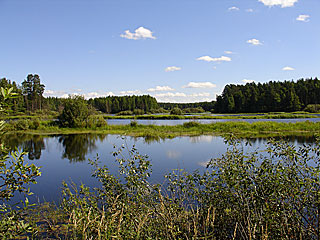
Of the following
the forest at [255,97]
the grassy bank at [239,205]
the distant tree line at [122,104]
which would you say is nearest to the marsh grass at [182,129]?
the grassy bank at [239,205]

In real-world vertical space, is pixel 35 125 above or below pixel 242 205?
above

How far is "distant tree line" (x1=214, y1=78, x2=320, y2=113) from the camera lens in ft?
205

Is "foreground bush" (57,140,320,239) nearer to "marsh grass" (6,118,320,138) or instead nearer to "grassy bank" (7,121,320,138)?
"marsh grass" (6,118,320,138)

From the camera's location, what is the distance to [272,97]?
6488 centimetres

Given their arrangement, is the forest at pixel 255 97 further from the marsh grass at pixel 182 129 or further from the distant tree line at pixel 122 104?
the marsh grass at pixel 182 129

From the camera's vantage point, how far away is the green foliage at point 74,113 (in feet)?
90.7

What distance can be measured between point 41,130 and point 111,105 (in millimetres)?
61308

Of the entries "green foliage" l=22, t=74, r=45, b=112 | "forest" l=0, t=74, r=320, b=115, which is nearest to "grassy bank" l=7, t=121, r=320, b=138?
"forest" l=0, t=74, r=320, b=115

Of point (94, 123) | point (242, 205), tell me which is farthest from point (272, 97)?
point (242, 205)

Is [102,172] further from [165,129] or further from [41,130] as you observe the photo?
[41,130]

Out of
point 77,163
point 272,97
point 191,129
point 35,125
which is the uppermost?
point 272,97

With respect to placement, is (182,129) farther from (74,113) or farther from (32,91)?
(32,91)

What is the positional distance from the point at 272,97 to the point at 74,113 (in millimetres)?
53203

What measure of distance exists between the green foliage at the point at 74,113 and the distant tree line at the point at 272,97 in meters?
50.8
